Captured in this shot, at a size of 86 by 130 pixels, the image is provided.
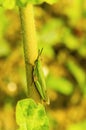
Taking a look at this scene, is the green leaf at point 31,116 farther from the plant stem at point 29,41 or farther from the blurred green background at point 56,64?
the blurred green background at point 56,64

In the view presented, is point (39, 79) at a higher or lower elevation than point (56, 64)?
higher

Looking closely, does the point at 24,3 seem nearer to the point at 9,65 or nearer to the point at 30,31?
the point at 30,31

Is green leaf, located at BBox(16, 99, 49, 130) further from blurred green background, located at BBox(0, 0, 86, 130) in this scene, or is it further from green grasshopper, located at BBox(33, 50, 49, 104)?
blurred green background, located at BBox(0, 0, 86, 130)

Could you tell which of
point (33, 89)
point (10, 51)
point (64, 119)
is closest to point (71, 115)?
point (64, 119)

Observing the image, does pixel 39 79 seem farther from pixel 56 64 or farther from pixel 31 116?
pixel 56 64

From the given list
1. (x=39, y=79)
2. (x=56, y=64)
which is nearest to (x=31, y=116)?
(x=39, y=79)

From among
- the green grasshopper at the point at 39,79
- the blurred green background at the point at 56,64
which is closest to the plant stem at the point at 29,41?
the green grasshopper at the point at 39,79
